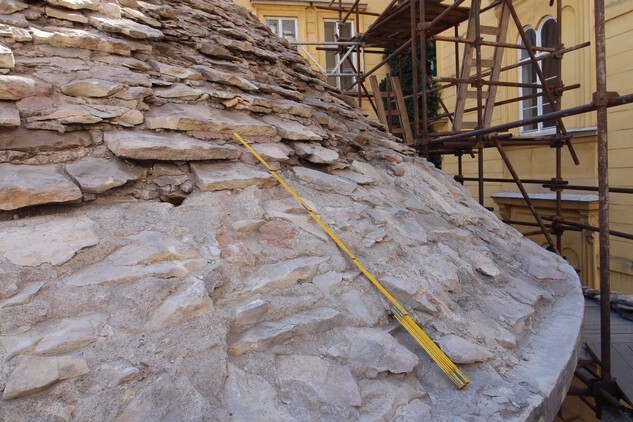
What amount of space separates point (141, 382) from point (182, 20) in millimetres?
3506

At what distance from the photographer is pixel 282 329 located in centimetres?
187

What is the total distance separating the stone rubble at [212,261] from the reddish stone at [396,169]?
0.17ft

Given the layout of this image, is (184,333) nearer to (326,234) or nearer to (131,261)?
(131,261)

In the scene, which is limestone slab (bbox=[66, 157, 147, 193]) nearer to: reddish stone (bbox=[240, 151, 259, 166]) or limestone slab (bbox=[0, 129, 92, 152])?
limestone slab (bbox=[0, 129, 92, 152])

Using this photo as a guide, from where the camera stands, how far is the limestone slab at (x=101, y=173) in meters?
2.19

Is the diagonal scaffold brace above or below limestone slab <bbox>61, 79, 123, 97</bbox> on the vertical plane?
below

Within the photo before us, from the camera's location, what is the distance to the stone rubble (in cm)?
158

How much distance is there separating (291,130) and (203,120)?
767mm

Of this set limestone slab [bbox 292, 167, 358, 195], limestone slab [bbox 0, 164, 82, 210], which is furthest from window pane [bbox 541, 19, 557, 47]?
limestone slab [bbox 0, 164, 82, 210]

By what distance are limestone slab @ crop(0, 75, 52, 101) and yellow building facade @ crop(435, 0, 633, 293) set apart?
259 inches

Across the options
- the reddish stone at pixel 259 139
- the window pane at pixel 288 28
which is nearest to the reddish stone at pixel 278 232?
the reddish stone at pixel 259 139

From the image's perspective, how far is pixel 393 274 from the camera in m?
2.48

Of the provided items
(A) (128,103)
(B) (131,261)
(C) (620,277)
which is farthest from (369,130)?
(C) (620,277)

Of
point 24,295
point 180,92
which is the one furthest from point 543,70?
point 24,295
